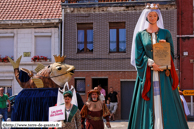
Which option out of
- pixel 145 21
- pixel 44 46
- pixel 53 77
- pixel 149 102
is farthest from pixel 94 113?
pixel 44 46

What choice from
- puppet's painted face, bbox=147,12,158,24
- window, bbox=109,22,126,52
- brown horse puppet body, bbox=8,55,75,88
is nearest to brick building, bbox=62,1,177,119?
window, bbox=109,22,126,52

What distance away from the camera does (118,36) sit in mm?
20016

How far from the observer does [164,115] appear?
633 cm

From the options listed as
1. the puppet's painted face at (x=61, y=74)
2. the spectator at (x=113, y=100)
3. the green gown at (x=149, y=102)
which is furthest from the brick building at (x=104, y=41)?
the green gown at (x=149, y=102)

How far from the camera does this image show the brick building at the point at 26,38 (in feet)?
67.1

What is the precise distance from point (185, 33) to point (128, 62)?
11.7ft

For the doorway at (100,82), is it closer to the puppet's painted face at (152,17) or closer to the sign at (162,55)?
the puppet's painted face at (152,17)

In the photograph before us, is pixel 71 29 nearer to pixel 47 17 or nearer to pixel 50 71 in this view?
pixel 47 17

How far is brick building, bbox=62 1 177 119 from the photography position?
1947cm

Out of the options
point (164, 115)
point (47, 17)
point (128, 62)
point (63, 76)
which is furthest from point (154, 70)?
point (47, 17)

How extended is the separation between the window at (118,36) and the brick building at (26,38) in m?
3.08

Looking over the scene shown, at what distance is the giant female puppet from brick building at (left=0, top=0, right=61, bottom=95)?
45.9ft

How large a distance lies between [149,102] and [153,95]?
15 centimetres

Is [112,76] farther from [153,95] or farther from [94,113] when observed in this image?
[153,95]
